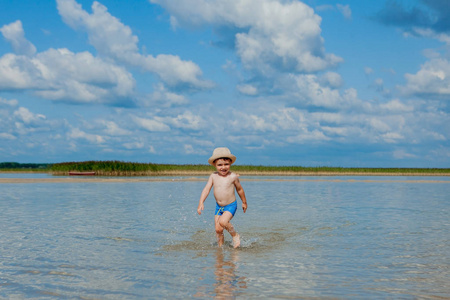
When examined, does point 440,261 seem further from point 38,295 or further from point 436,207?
point 436,207

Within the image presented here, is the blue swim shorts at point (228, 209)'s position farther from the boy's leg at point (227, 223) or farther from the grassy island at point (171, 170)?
the grassy island at point (171, 170)

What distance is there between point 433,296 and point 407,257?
105 inches

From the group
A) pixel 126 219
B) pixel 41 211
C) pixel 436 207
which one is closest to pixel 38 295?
pixel 126 219

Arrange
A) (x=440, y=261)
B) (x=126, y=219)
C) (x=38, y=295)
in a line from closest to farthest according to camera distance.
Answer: (x=38, y=295) < (x=440, y=261) < (x=126, y=219)

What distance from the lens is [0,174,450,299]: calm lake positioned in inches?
235

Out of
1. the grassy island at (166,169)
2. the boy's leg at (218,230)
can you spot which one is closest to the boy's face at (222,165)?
the boy's leg at (218,230)

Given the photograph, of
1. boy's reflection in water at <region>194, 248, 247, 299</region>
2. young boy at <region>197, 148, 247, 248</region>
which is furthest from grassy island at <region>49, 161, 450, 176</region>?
boy's reflection in water at <region>194, 248, 247, 299</region>

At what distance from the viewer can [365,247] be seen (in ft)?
30.4

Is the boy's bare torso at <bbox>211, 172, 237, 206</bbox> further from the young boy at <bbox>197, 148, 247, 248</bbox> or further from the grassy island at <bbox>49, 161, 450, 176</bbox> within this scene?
the grassy island at <bbox>49, 161, 450, 176</bbox>

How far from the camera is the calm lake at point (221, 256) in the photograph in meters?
5.96

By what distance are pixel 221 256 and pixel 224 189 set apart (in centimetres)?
143

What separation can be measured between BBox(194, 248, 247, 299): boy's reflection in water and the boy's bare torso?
1301 mm

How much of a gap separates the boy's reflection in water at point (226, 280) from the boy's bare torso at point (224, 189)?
1301mm

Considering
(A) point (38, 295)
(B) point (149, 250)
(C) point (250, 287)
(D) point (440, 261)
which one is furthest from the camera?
(B) point (149, 250)
